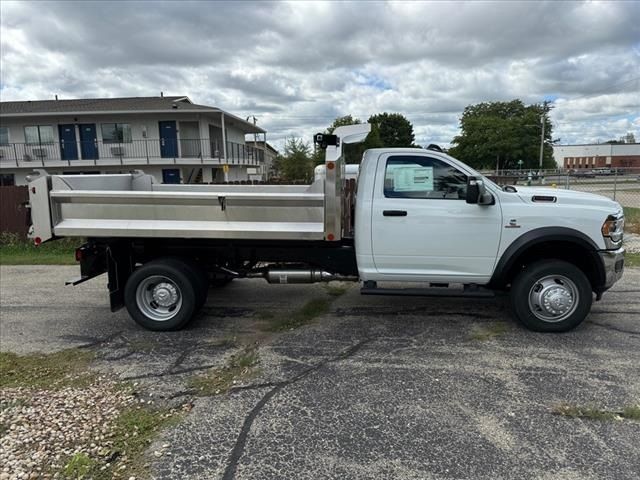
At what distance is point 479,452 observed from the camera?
3189 mm

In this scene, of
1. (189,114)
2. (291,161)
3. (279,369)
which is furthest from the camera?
(291,161)

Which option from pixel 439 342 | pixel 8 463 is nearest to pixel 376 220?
pixel 439 342

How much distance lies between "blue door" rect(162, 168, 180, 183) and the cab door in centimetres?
2953

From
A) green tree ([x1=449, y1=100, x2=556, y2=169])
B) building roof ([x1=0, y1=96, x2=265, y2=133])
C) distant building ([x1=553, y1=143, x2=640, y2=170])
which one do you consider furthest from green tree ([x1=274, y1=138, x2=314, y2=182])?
distant building ([x1=553, y1=143, x2=640, y2=170])

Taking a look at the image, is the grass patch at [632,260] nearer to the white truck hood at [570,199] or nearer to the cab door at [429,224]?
the white truck hood at [570,199]

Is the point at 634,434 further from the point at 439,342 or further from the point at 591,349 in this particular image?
the point at 439,342

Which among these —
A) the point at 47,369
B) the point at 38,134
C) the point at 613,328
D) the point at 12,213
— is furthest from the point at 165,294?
the point at 38,134

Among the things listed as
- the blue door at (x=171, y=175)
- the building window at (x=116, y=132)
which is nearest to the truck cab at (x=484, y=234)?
the blue door at (x=171, y=175)

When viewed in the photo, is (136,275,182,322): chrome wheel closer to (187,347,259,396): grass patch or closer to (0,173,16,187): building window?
(187,347,259,396): grass patch

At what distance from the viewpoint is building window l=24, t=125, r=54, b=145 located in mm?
31750

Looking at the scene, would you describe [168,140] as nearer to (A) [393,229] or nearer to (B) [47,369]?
(B) [47,369]

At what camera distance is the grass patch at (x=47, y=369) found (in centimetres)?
430

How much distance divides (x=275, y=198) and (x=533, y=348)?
121 inches

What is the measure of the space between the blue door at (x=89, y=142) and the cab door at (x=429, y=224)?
31.1 m
